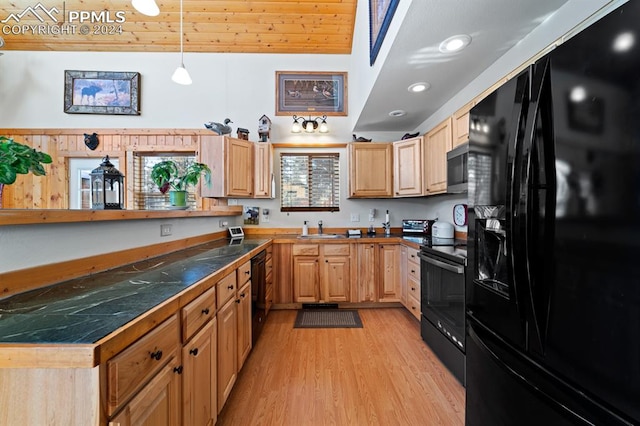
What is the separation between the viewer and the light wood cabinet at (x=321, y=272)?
10.2 ft

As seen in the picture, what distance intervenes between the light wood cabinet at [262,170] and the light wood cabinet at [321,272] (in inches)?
37.7

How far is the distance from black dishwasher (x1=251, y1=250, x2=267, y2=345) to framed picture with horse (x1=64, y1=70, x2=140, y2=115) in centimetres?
332

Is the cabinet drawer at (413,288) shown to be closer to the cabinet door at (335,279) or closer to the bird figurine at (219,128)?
the cabinet door at (335,279)

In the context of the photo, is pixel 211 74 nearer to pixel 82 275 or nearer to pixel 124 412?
pixel 82 275

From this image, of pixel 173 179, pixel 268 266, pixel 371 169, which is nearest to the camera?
pixel 173 179

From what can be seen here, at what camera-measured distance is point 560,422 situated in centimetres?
72

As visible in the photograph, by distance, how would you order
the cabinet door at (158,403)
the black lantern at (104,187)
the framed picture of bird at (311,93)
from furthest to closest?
the framed picture of bird at (311,93) < the black lantern at (104,187) < the cabinet door at (158,403)

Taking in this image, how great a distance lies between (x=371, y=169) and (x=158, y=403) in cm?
317

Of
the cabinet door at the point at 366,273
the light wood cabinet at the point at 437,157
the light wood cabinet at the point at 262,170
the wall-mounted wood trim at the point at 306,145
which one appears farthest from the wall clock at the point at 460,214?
the light wood cabinet at the point at 262,170

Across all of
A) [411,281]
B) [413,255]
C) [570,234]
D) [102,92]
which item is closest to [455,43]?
[570,234]

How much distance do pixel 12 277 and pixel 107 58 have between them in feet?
14.6

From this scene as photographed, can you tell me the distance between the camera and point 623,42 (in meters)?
0.59

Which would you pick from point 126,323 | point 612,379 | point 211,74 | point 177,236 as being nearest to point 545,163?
point 612,379

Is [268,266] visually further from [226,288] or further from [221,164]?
[221,164]
